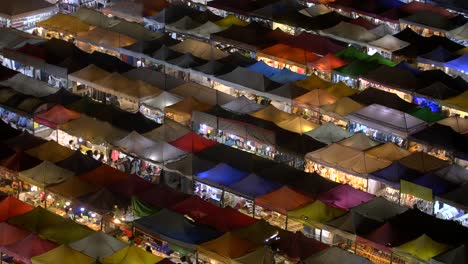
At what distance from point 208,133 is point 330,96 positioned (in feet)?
9.87

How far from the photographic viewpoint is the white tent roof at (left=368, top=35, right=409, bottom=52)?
27.6 meters

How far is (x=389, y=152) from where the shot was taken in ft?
71.6

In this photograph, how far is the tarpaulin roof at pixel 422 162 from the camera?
21281 mm

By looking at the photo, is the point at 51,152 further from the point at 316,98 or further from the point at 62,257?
the point at 316,98

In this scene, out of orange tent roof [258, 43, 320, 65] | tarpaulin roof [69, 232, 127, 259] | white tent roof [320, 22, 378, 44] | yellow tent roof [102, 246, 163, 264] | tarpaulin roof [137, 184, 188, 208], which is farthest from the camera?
white tent roof [320, 22, 378, 44]

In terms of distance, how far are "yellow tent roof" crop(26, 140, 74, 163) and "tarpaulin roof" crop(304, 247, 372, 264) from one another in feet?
19.9

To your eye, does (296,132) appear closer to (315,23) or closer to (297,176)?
(297,176)

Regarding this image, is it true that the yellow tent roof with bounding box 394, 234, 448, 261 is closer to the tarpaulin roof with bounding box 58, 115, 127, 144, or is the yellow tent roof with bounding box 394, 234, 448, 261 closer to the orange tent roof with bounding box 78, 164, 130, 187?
the orange tent roof with bounding box 78, 164, 130, 187

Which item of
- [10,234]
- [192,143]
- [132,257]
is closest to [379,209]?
[192,143]

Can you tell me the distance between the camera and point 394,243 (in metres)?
18.7

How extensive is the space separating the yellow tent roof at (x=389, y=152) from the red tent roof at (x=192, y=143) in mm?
3313

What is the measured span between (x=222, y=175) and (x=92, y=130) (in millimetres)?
3343

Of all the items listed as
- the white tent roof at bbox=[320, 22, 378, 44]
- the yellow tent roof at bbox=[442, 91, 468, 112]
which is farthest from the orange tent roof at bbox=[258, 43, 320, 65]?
the yellow tent roof at bbox=[442, 91, 468, 112]

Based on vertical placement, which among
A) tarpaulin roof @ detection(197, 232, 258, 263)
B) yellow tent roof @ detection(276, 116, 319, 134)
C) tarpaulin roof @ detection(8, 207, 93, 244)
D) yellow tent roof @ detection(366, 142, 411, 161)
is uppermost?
tarpaulin roof @ detection(197, 232, 258, 263)
